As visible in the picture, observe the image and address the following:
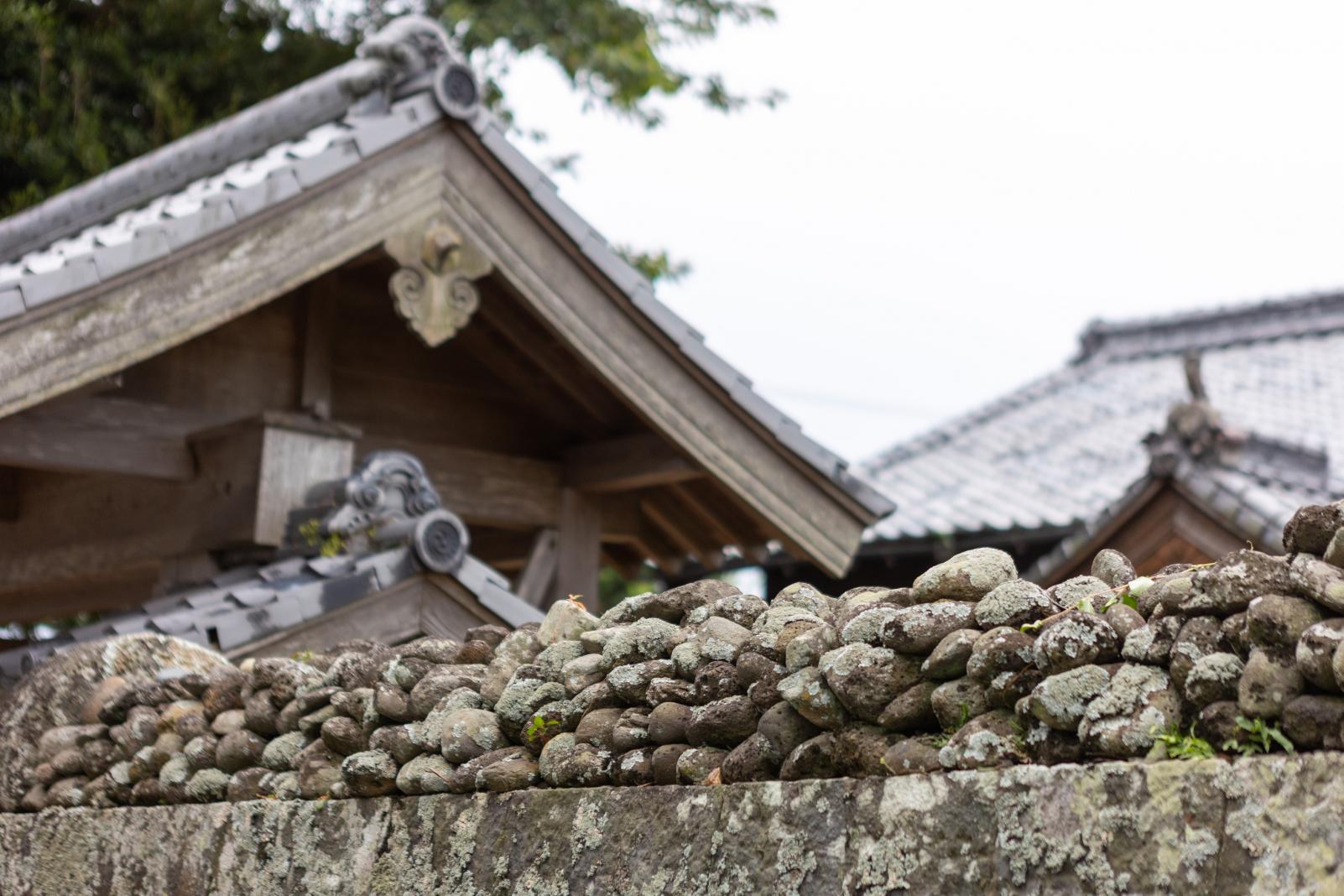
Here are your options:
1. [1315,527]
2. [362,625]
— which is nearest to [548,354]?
[362,625]

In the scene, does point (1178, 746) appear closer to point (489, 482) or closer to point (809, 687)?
point (809, 687)

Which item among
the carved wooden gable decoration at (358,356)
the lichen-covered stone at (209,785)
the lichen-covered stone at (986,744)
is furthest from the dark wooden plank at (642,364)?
the lichen-covered stone at (986,744)

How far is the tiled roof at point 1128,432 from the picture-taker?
768 centimetres

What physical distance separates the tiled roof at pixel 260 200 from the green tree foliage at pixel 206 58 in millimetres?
3569

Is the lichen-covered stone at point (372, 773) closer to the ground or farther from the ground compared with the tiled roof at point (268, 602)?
closer to the ground

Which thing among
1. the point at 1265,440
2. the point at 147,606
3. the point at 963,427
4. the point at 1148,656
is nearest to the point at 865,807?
the point at 1148,656

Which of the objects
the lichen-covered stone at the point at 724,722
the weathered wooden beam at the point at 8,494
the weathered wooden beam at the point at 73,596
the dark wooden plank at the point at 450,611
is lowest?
the lichen-covered stone at the point at 724,722

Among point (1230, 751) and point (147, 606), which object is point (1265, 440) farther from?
point (1230, 751)

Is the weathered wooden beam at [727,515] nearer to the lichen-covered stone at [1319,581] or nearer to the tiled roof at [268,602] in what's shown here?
the tiled roof at [268,602]

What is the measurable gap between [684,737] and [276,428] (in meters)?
3.34

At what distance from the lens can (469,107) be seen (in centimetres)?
506

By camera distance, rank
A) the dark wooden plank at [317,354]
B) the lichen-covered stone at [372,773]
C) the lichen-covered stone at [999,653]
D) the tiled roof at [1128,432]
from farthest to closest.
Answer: the tiled roof at [1128,432] < the dark wooden plank at [317,354] < the lichen-covered stone at [372,773] < the lichen-covered stone at [999,653]

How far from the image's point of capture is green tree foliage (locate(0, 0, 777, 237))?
9047 millimetres

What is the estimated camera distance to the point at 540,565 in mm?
6023
